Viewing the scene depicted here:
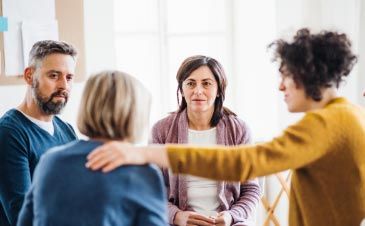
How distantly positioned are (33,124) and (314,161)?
104cm

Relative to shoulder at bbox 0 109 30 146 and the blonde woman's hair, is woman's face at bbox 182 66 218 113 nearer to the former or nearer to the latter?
shoulder at bbox 0 109 30 146

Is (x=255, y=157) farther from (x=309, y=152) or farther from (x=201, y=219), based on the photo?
(x=201, y=219)

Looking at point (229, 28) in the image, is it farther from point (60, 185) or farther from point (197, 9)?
point (60, 185)

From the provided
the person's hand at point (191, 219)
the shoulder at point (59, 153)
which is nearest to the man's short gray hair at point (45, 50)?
the shoulder at point (59, 153)

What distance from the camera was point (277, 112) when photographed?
271cm

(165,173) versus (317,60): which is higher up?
(317,60)

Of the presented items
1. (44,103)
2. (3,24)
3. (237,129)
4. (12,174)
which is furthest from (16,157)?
(3,24)

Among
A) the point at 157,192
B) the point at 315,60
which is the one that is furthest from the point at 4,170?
the point at 315,60

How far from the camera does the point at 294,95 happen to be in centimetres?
122

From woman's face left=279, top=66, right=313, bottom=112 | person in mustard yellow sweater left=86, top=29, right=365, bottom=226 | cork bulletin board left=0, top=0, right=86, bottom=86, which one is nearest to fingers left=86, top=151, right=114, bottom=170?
person in mustard yellow sweater left=86, top=29, right=365, bottom=226

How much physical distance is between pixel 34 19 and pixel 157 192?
1.66 m

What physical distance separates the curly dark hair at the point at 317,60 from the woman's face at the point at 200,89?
79 centimetres

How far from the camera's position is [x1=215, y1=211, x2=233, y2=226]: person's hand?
179cm

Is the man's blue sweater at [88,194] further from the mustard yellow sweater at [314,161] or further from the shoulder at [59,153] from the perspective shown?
the mustard yellow sweater at [314,161]
